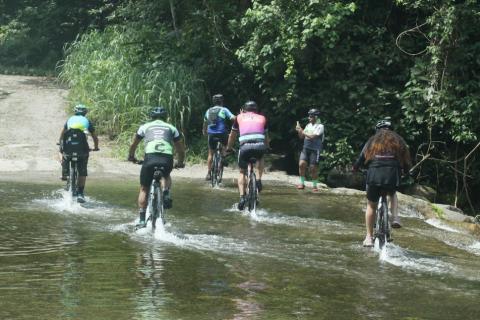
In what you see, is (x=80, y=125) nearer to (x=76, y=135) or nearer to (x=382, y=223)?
(x=76, y=135)

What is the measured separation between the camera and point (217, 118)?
16.1m

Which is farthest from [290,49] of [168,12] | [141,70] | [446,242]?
[446,242]

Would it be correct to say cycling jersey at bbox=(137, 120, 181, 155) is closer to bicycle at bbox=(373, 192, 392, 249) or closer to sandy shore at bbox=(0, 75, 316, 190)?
bicycle at bbox=(373, 192, 392, 249)

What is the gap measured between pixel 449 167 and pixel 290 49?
5.18m

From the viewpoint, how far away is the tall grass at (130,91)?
830 inches

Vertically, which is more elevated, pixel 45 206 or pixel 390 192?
pixel 390 192

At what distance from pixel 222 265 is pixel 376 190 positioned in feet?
8.49

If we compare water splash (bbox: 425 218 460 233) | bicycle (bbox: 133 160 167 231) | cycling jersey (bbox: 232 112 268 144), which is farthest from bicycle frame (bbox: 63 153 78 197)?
water splash (bbox: 425 218 460 233)

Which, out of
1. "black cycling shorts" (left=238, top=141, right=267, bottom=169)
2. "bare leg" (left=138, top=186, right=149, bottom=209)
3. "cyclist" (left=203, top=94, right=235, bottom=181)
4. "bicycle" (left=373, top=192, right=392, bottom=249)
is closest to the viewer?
"bicycle" (left=373, top=192, right=392, bottom=249)

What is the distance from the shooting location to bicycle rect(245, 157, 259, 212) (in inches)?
501

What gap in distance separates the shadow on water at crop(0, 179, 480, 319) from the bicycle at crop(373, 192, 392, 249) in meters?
0.18

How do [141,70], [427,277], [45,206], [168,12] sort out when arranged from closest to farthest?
[427,277] < [45,206] < [141,70] < [168,12]

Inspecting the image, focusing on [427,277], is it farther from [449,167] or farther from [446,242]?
[449,167]

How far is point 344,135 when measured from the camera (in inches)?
774
